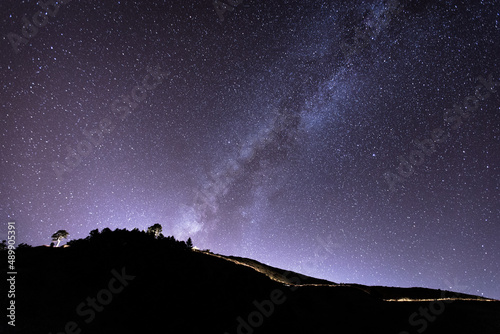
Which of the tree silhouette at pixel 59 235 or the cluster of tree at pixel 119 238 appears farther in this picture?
the tree silhouette at pixel 59 235

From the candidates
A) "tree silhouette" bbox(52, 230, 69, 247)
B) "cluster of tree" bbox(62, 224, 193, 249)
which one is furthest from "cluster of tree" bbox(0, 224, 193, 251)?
"tree silhouette" bbox(52, 230, 69, 247)

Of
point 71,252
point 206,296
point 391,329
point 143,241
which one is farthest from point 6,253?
point 391,329

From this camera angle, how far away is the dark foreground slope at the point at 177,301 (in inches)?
436

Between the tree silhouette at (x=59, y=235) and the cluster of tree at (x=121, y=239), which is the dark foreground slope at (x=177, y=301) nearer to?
the cluster of tree at (x=121, y=239)

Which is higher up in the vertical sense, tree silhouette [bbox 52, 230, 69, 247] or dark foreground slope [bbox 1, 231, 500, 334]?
tree silhouette [bbox 52, 230, 69, 247]

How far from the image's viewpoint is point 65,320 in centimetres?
1045

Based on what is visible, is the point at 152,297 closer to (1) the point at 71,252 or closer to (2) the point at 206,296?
(2) the point at 206,296

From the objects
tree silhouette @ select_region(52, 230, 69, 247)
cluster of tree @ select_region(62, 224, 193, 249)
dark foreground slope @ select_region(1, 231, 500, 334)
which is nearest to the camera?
dark foreground slope @ select_region(1, 231, 500, 334)

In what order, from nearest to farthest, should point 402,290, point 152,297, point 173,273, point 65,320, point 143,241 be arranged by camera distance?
point 65,320 < point 152,297 < point 173,273 < point 143,241 < point 402,290

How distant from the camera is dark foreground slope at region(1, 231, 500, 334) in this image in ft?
36.3

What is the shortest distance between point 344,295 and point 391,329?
3.43m

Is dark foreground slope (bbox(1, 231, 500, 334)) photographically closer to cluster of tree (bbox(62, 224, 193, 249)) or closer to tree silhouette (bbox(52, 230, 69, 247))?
cluster of tree (bbox(62, 224, 193, 249))

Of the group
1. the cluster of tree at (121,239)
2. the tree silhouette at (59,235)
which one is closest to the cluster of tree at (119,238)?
the cluster of tree at (121,239)

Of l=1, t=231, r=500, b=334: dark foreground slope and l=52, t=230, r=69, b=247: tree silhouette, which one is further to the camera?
l=52, t=230, r=69, b=247: tree silhouette
